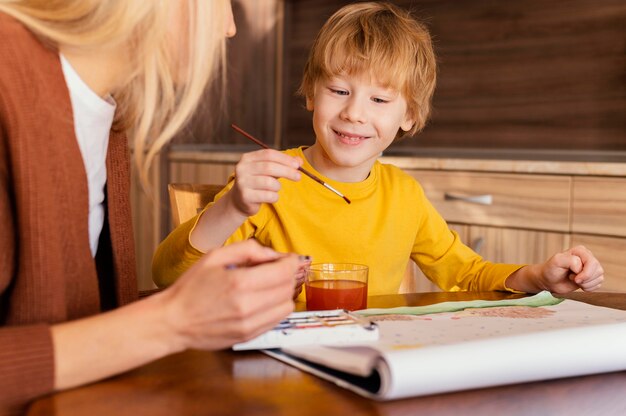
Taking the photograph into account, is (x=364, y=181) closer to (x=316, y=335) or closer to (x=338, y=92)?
(x=338, y=92)

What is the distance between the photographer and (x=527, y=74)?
10.1 feet

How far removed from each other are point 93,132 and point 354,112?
0.63 metres

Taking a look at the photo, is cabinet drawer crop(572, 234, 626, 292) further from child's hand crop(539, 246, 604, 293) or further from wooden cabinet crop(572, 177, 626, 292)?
child's hand crop(539, 246, 604, 293)

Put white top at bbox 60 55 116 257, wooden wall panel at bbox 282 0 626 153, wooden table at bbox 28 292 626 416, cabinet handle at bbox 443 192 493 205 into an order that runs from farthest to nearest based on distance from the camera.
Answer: wooden wall panel at bbox 282 0 626 153, cabinet handle at bbox 443 192 493 205, white top at bbox 60 55 116 257, wooden table at bbox 28 292 626 416

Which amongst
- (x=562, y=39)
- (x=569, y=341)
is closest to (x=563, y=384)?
(x=569, y=341)

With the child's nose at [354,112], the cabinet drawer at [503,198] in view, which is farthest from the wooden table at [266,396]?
the cabinet drawer at [503,198]

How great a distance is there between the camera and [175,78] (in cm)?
98

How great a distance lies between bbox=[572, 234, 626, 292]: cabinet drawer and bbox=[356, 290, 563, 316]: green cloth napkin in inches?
49.1

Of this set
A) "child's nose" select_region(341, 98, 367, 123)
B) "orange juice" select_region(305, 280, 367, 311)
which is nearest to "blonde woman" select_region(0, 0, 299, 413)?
"orange juice" select_region(305, 280, 367, 311)

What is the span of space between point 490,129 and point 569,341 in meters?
2.50

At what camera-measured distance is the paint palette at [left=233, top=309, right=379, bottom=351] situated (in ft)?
2.69

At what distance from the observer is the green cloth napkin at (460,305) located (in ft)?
3.34

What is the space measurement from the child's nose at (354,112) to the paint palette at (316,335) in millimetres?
718

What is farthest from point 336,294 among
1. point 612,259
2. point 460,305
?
point 612,259
